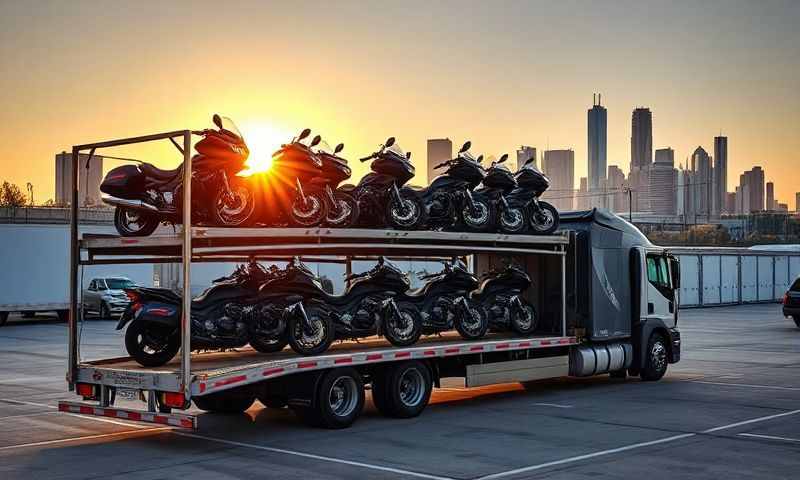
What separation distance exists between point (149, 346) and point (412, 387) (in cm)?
365

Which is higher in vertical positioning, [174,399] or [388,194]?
[388,194]

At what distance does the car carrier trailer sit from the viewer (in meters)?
11.8

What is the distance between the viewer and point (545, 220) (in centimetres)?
1703

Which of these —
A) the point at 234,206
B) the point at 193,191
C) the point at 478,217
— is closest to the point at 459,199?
the point at 478,217

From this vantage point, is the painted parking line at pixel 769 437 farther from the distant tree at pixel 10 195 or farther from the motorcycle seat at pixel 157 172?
the distant tree at pixel 10 195

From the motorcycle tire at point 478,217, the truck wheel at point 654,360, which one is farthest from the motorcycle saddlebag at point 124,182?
the truck wheel at point 654,360

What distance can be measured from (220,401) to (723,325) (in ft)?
80.6

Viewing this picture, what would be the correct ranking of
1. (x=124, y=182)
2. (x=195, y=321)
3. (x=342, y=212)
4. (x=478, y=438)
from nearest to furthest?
(x=124, y=182)
(x=478, y=438)
(x=195, y=321)
(x=342, y=212)

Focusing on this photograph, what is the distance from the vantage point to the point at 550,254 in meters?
16.7

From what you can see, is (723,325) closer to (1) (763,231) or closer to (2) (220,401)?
(2) (220,401)

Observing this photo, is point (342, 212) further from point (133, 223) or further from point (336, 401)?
point (133, 223)

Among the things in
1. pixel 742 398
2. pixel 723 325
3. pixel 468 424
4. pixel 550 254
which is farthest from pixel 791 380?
pixel 723 325

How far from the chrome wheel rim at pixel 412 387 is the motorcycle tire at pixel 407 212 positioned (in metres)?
2.05

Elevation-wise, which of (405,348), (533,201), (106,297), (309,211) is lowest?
(106,297)
